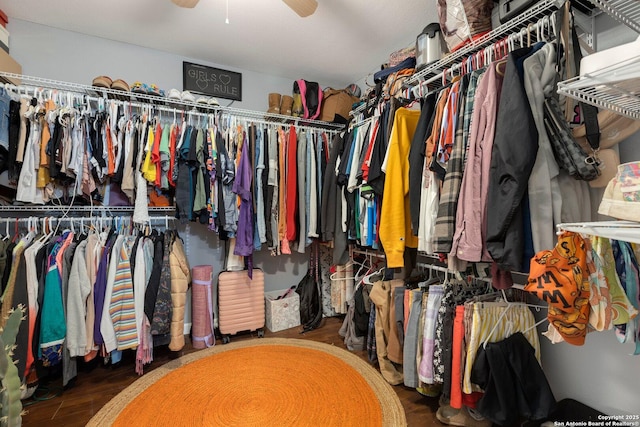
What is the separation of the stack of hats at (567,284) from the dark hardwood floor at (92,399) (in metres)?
1.03

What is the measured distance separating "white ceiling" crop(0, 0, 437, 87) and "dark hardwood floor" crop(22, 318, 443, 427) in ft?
8.36

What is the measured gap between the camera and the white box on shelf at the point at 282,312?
8.87 ft

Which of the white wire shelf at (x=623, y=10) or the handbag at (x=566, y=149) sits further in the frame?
the handbag at (x=566, y=149)

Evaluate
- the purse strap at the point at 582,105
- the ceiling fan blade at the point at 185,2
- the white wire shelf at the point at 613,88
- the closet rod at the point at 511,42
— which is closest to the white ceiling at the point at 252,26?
the ceiling fan blade at the point at 185,2

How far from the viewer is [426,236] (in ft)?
4.92

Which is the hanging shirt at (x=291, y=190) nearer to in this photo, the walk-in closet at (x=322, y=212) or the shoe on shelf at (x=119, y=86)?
the walk-in closet at (x=322, y=212)

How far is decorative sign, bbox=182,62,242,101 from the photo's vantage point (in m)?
2.72

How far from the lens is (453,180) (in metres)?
1.32

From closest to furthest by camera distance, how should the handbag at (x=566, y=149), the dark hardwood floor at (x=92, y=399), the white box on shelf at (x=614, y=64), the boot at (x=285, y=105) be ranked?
the white box on shelf at (x=614, y=64) → the handbag at (x=566, y=149) → the dark hardwood floor at (x=92, y=399) → the boot at (x=285, y=105)

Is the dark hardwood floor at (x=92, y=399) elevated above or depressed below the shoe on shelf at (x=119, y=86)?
below

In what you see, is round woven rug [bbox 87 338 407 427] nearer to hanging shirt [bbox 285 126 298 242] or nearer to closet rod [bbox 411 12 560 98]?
hanging shirt [bbox 285 126 298 242]

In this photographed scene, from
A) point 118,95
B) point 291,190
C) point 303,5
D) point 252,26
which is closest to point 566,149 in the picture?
point 303,5

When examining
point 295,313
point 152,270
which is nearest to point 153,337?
point 152,270

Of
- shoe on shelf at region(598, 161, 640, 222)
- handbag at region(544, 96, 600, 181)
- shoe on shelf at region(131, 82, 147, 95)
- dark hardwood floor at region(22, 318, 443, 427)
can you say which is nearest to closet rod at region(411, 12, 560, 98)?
handbag at region(544, 96, 600, 181)
